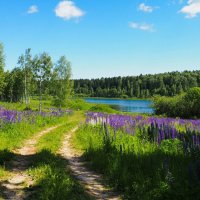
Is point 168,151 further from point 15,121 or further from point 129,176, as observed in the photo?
point 15,121

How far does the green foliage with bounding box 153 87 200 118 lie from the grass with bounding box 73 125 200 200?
2663 centimetres

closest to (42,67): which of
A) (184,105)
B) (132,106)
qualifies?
(184,105)

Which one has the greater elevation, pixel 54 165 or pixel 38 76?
pixel 38 76

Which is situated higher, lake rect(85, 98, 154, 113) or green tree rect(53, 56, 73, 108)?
green tree rect(53, 56, 73, 108)

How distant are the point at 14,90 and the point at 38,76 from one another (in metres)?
56.3

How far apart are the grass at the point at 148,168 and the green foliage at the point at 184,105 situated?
26.6 m

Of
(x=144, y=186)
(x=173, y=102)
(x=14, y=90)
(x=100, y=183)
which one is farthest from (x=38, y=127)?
(x=14, y=90)

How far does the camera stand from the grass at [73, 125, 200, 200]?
6.91 meters

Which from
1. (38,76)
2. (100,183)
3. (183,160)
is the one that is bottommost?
→ (100,183)

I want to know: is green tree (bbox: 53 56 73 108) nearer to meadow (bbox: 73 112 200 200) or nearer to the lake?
the lake

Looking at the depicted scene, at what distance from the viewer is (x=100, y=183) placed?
353 inches

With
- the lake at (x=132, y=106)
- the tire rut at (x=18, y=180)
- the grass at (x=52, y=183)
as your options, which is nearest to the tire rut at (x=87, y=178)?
the grass at (x=52, y=183)

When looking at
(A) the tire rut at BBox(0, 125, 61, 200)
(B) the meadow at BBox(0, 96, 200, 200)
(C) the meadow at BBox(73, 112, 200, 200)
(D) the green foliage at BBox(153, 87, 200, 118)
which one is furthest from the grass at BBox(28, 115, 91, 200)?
(D) the green foliage at BBox(153, 87, 200, 118)

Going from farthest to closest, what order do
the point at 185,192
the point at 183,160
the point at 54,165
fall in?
the point at 54,165
the point at 183,160
the point at 185,192
